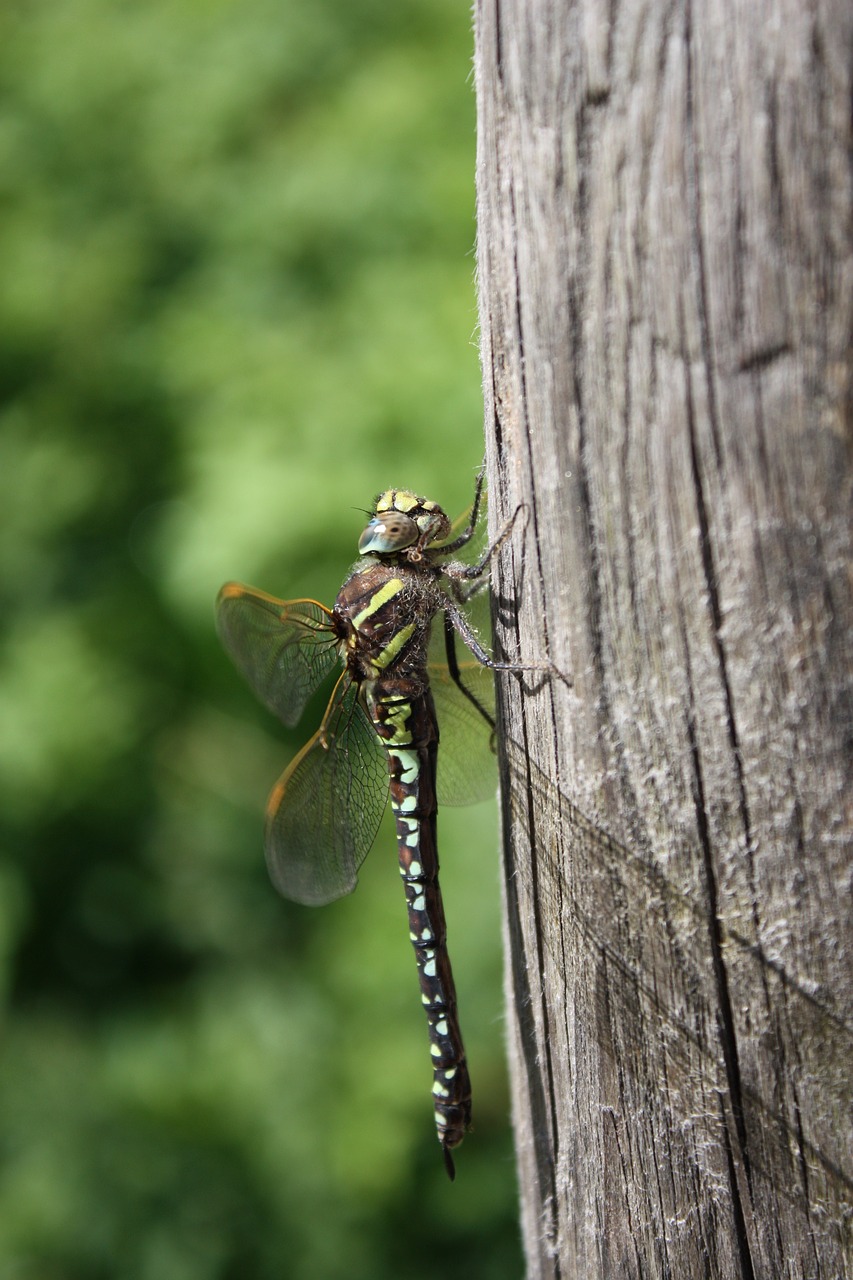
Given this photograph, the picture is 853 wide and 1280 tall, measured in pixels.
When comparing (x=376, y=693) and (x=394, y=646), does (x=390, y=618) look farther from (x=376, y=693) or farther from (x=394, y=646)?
(x=376, y=693)

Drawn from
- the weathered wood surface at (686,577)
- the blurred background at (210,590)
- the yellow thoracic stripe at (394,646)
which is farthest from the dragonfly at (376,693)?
the blurred background at (210,590)

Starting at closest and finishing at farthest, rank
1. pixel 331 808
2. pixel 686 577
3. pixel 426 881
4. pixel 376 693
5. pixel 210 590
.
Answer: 1. pixel 686 577
2. pixel 426 881
3. pixel 376 693
4. pixel 331 808
5. pixel 210 590

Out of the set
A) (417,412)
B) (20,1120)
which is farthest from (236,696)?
(20,1120)

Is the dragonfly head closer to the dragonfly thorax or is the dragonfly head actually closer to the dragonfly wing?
the dragonfly thorax

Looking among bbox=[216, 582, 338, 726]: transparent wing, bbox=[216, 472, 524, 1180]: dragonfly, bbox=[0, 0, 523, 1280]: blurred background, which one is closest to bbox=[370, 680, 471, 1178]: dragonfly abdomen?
bbox=[216, 472, 524, 1180]: dragonfly

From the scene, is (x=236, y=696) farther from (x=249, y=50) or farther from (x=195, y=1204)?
(x=249, y=50)

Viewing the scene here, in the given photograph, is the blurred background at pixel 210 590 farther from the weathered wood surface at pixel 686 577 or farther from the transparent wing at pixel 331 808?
the weathered wood surface at pixel 686 577

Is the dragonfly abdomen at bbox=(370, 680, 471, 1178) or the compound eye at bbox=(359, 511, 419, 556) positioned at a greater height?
the compound eye at bbox=(359, 511, 419, 556)

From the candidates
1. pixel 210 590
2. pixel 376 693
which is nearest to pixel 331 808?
pixel 376 693
